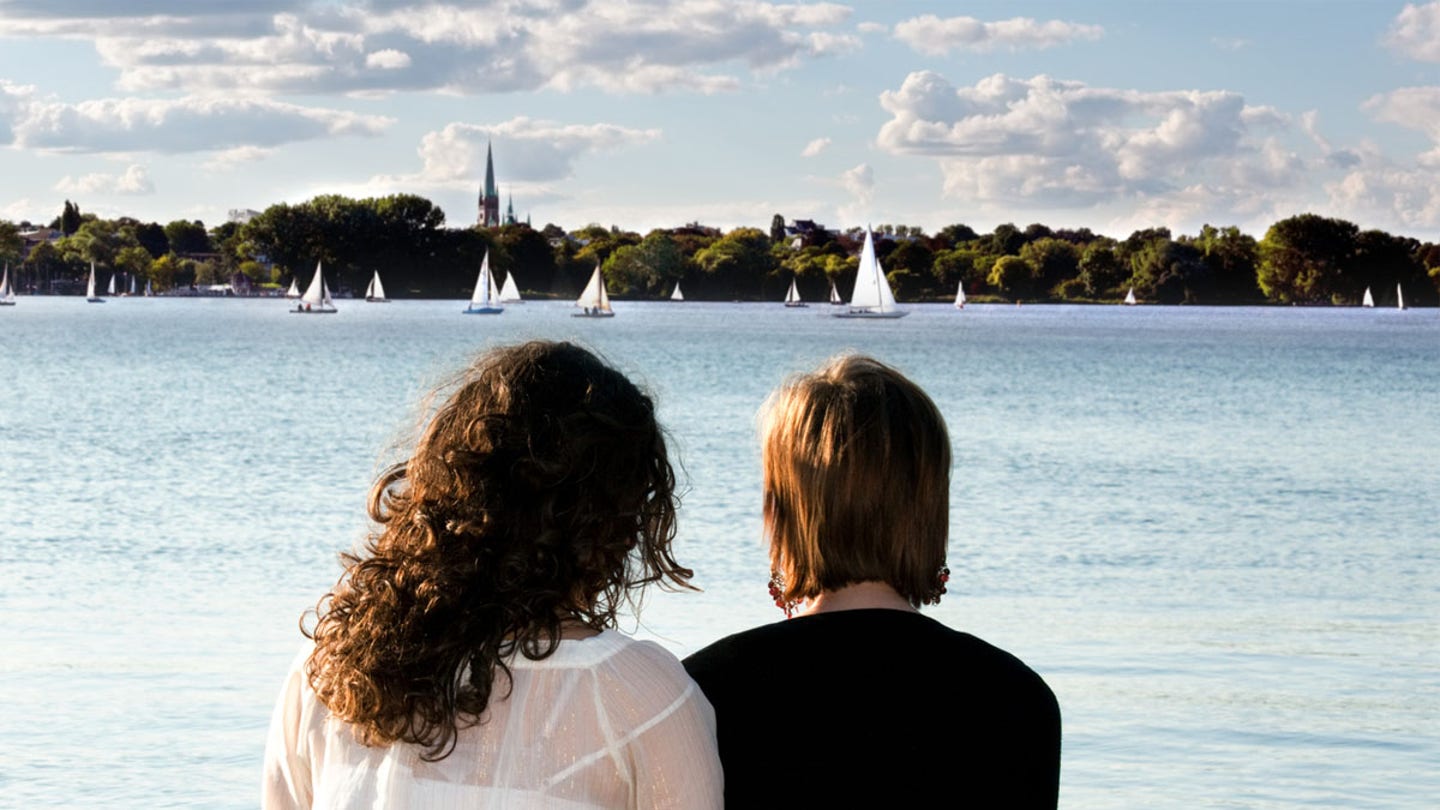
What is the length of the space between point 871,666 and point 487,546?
0.53m

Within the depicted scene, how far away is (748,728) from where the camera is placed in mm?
2109

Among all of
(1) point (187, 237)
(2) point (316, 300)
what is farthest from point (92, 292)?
(2) point (316, 300)

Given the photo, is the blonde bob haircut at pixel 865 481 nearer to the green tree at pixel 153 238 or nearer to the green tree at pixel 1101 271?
the green tree at pixel 1101 271

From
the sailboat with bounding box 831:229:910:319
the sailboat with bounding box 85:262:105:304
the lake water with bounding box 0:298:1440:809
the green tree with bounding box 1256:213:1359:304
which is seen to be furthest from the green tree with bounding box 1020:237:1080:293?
the lake water with bounding box 0:298:1440:809

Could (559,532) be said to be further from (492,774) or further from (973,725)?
(973,725)

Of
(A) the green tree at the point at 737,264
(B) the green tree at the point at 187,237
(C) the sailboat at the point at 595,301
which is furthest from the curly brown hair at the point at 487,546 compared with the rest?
(B) the green tree at the point at 187,237

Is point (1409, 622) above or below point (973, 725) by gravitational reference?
below

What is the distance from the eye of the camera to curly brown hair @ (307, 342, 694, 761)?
71.2 inches

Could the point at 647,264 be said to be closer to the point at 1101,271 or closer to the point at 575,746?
the point at 1101,271

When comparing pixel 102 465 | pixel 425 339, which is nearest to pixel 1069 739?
pixel 102 465

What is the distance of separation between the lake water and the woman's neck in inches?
4.6

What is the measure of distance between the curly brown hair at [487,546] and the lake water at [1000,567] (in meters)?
0.22

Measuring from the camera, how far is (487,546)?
1.82 meters

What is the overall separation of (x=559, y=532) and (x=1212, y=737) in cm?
611
